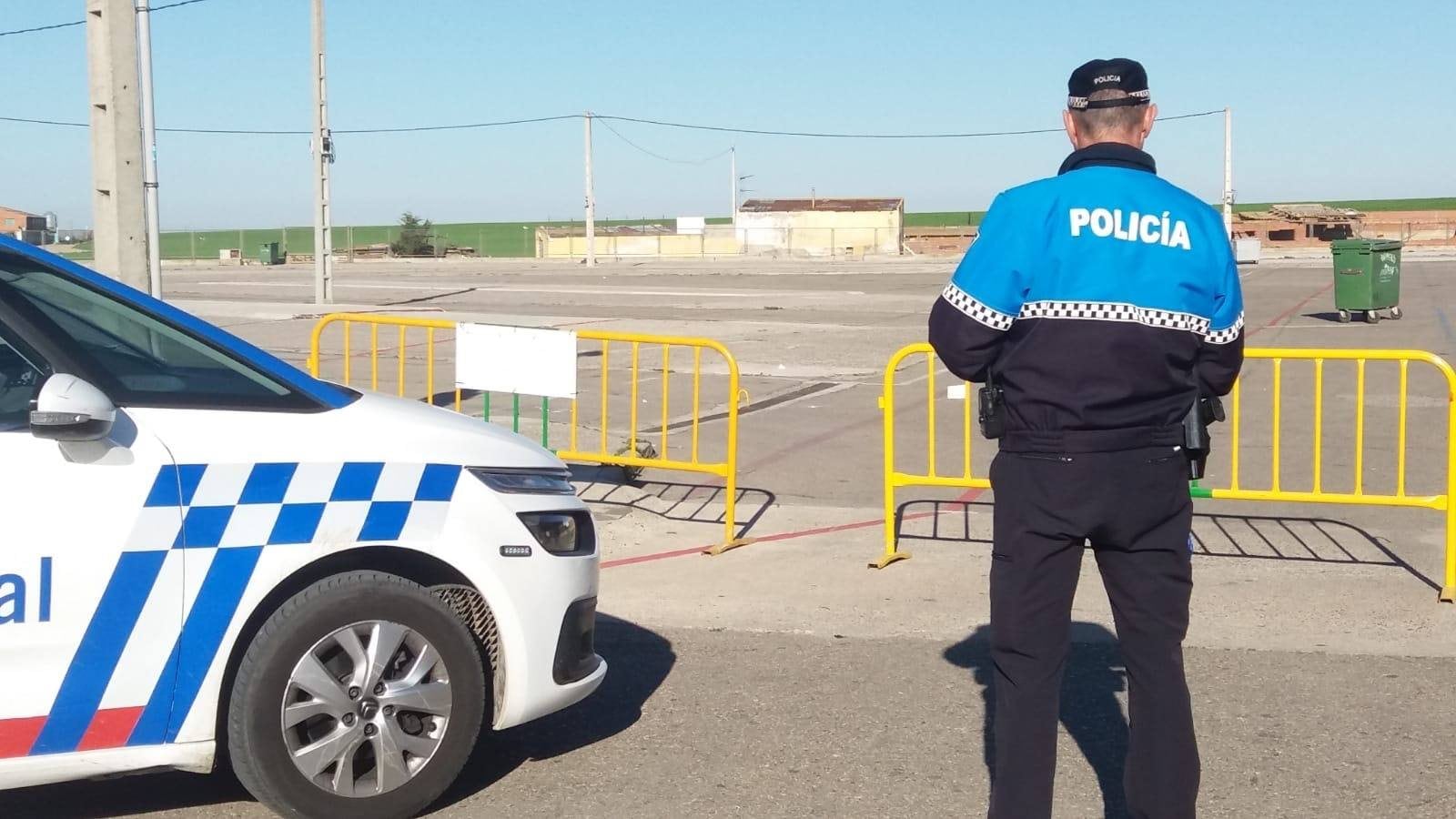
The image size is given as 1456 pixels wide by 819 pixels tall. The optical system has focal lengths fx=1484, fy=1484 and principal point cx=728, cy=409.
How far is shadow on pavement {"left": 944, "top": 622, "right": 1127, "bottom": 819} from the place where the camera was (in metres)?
4.65

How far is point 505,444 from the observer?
4562 mm

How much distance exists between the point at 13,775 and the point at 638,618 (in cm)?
310

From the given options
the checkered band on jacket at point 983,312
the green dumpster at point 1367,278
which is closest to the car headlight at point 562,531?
the checkered band on jacket at point 983,312

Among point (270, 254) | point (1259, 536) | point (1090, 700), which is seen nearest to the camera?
point (1090, 700)

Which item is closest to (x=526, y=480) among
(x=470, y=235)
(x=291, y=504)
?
(x=291, y=504)

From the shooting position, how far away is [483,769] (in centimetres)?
471

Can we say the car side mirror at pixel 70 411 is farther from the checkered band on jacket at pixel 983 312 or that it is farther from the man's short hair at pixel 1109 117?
the man's short hair at pixel 1109 117

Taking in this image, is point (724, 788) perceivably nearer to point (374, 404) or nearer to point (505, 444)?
point (505, 444)

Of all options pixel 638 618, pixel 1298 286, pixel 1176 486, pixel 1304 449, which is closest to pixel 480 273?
pixel 1298 286

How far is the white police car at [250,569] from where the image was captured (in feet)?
12.3

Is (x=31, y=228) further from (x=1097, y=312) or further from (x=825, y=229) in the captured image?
(x=825, y=229)

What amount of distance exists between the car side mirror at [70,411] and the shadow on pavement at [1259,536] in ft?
16.8

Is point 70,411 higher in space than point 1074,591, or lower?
higher

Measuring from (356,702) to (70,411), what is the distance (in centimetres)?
110
